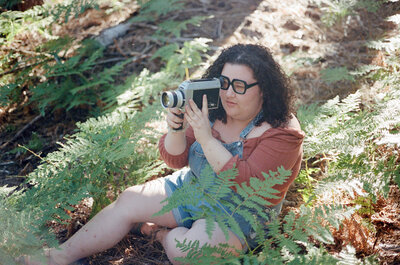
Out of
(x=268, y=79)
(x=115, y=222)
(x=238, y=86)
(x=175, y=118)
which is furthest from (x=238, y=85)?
(x=115, y=222)

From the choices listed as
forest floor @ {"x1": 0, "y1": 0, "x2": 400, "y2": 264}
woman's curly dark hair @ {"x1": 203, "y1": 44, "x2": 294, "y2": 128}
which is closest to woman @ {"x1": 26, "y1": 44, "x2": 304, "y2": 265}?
woman's curly dark hair @ {"x1": 203, "y1": 44, "x2": 294, "y2": 128}

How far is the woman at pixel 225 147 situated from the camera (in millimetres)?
2283

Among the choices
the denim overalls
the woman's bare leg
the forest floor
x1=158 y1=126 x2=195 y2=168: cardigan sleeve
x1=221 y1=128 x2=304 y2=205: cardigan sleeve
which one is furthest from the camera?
the forest floor

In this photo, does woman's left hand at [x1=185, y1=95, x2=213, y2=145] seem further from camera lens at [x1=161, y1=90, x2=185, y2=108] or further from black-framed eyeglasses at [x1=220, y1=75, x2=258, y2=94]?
black-framed eyeglasses at [x1=220, y1=75, x2=258, y2=94]

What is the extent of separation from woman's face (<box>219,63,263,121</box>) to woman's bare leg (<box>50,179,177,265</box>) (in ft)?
2.47

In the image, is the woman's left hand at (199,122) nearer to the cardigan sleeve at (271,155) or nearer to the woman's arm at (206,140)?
the woman's arm at (206,140)

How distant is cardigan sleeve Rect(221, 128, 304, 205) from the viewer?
2.24m

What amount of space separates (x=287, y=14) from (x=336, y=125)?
2665mm

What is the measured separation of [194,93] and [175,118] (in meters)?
0.22

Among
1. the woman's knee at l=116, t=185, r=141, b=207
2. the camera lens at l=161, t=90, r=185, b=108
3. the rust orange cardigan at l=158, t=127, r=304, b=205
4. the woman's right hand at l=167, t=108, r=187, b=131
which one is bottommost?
the woman's knee at l=116, t=185, r=141, b=207

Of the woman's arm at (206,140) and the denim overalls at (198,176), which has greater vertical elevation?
the woman's arm at (206,140)

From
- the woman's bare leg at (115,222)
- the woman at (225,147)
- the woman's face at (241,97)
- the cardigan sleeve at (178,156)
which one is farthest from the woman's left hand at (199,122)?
the woman's bare leg at (115,222)

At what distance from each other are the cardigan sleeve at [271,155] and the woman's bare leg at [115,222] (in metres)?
0.63

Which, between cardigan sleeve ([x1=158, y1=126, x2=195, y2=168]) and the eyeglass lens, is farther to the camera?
cardigan sleeve ([x1=158, y1=126, x2=195, y2=168])
